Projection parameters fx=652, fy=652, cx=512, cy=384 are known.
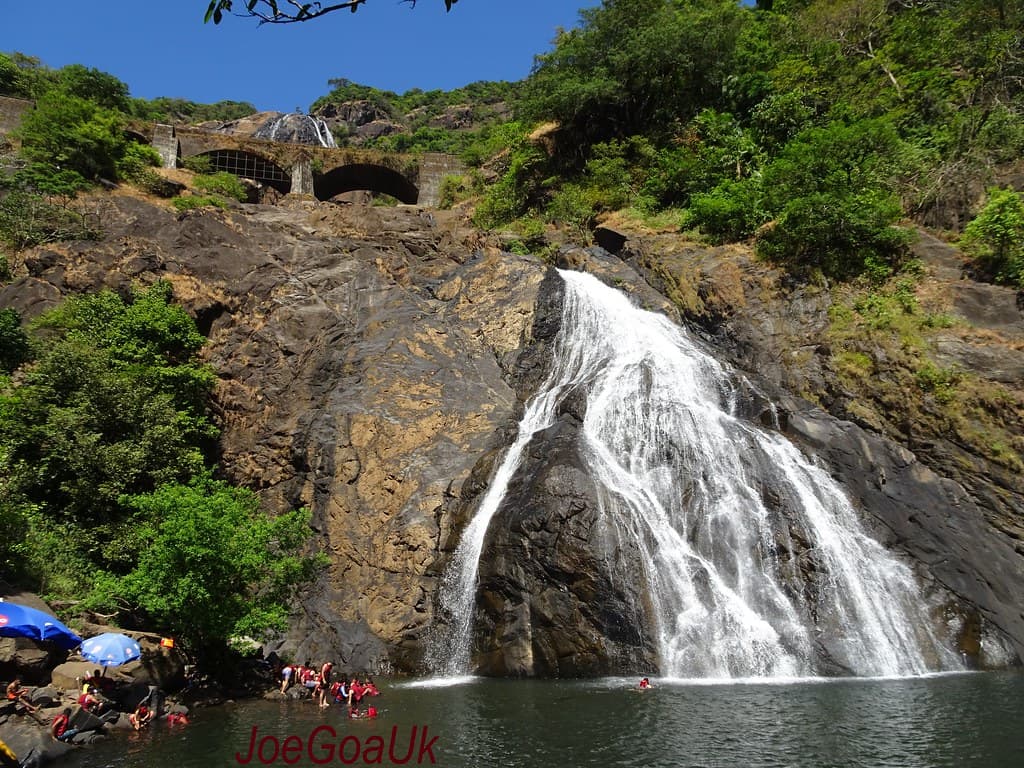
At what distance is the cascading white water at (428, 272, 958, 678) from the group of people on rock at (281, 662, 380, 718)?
3.12 m

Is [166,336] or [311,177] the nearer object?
[166,336]

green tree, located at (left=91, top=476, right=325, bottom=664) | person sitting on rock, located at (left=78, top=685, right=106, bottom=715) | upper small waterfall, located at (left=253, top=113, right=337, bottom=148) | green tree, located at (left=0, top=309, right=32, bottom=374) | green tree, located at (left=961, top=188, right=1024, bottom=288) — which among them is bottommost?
person sitting on rock, located at (left=78, top=685, right=106, bottom=715)

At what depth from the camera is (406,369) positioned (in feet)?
80.1

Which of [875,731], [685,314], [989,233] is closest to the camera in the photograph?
[875,731]

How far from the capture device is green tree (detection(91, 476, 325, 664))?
14453 mm

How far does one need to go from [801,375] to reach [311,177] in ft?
116

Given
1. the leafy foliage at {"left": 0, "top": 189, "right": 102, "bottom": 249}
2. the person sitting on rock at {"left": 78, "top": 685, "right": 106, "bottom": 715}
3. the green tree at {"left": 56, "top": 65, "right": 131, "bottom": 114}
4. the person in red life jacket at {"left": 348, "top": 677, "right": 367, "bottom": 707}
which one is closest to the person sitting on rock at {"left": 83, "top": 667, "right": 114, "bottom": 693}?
the person sitting on rock at {"left": 78, "top": 685, "right": 106, "bottom": 715}

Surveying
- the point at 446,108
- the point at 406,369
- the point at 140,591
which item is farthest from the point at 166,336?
the point at 446,108

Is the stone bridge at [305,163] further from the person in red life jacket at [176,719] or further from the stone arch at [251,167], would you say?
the person in red life jacket at [176,719]

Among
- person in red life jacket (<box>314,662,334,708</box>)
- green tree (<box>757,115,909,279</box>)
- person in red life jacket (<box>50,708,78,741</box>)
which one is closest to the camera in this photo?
person in red life jacket (<box>50,708,78,741</box>)

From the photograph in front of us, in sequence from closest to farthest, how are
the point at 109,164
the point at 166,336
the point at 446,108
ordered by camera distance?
the point at 166,336 < the point at 109,164 < the point at 446,108

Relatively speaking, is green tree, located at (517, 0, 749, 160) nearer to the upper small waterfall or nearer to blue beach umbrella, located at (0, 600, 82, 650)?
the upper small waterfall

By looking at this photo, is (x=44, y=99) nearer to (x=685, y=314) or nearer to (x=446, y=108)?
(x=685, y=314)

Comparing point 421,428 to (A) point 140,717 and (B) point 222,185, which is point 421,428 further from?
(B) point 222,185
